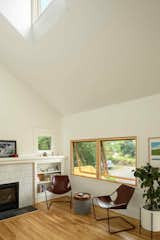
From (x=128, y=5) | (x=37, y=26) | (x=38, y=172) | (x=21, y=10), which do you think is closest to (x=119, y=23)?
(x=128, y=5)

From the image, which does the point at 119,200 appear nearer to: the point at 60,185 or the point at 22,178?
the point at 60,185

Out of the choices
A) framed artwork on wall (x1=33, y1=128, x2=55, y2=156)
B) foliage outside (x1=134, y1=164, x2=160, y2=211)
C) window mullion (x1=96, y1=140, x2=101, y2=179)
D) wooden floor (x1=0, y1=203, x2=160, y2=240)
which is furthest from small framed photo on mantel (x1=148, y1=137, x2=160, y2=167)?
framed artwork on wall (x1=33, y1=128, x2=55, y2=156)

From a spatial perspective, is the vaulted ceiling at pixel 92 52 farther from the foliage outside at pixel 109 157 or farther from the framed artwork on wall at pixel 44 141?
the framed artwork on wall at pixel 44 141

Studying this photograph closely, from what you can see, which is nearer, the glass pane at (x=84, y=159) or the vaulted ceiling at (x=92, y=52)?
the vaulted ceiling at (x=92, y=52)

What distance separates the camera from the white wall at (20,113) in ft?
16.8

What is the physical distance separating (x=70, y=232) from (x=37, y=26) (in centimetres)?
415

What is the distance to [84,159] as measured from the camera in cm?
558

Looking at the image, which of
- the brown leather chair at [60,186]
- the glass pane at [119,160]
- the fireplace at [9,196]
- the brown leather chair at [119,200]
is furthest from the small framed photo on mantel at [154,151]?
the fireplace at [9,196]

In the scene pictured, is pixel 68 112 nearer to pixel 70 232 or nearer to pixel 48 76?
pixel 48 76

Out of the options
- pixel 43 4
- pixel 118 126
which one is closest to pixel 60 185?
pixel 118 126

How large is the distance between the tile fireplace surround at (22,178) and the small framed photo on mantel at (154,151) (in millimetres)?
3081

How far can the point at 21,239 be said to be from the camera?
3.15 meters

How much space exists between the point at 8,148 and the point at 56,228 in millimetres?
2425

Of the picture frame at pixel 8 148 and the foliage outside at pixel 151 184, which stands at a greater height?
the picture frame at pixel 8 148
